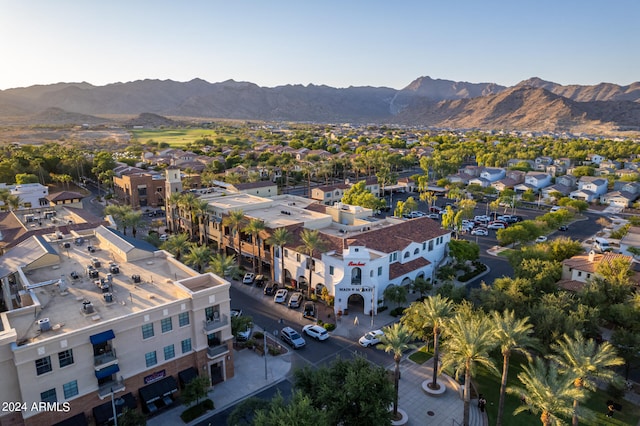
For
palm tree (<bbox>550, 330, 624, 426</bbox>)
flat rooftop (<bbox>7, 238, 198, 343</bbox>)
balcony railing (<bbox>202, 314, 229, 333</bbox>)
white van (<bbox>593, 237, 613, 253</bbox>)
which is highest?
flat rooftop (<bbox>7, 238, 198, 343</bbox>)

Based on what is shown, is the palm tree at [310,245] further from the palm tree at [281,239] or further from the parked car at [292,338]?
the parked car at [292,338]

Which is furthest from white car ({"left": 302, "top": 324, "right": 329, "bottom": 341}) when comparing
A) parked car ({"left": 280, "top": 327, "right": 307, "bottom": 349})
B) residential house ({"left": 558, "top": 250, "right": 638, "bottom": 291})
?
residential house ({"left": 558, "top": 250, "right": 638, "bottom": 291})

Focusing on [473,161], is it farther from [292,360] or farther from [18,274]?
[18,274]

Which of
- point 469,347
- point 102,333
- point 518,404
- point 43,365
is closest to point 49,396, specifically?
point 43,365

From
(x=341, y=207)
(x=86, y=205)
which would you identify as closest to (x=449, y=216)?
(x=341, y=207)

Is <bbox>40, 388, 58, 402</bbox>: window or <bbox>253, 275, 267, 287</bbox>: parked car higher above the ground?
<bbox>40, 388, 58, 402</bbox>: window

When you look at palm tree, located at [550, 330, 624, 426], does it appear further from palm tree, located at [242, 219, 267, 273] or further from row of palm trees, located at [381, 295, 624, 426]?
palm tree, located at [242, 219, 267, 273]

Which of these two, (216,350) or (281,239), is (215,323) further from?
(281,239)
